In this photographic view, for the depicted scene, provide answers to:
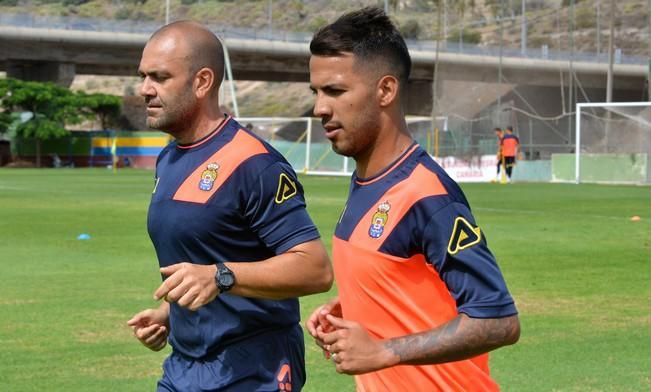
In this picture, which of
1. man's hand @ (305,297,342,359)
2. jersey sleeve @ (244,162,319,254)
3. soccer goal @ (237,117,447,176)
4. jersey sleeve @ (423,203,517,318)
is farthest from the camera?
soccer goal @ (237,117,447,176)

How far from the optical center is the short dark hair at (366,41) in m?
4.19

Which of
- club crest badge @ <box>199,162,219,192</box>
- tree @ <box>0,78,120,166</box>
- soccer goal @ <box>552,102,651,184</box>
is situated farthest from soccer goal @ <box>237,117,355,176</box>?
club crest badge @ <box>199,162,219,192</box>

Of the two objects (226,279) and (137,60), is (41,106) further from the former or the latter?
(226,279)

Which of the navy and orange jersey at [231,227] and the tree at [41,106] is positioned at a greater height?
the navy and orange jersey at [231,227]

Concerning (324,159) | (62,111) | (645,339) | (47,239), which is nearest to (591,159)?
(324,159)

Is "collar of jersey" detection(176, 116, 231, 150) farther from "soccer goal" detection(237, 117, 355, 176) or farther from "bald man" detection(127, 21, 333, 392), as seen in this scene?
"soccer goal" detection(237, 117, 355, 176)

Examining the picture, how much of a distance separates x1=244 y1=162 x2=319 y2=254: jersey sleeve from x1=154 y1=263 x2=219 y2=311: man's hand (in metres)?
0.51

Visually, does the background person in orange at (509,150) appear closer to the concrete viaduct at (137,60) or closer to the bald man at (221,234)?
the concrete viaduct at (137,60)

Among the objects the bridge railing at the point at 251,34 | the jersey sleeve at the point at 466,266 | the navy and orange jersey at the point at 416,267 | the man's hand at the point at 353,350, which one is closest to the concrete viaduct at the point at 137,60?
the bridge railing at the point at 251,34

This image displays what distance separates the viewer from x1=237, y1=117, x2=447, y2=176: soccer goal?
165 feet

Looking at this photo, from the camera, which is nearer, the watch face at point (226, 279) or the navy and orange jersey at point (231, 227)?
the watch face at point (226, 279)

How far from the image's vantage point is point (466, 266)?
381 cm

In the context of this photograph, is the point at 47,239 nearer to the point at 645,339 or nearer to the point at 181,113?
the point at 645,339

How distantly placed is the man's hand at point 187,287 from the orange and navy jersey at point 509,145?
36.7m
